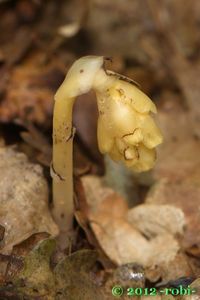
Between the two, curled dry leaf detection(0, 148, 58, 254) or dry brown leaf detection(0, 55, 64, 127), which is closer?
curled dry leaf detection(0, 148, 58, 254)

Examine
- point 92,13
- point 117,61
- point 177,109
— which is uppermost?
point 92,13

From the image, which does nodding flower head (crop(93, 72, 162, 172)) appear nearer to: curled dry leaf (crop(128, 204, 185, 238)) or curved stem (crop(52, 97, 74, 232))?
curved stem (crop(52, 97, 74, 232))

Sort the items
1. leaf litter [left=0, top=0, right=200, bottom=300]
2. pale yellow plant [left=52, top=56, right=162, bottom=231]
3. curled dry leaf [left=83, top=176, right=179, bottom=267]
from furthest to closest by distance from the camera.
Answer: curled dry leaf [left=83, top=176, right=179, bottom=267]
leaf litter [left=0, top=0, right=200, bottom=300]
pale yellow plant [left=52, top=56, right=162, bottom=231]

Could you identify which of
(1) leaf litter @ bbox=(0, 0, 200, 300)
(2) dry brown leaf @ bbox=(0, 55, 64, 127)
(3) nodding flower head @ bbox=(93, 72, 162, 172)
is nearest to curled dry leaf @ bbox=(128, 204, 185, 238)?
(1) leaf litter @ bbox=(0, 0, 200, 300)

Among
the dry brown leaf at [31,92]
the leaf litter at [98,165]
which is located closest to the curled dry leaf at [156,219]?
the leaf litter at [98,165]

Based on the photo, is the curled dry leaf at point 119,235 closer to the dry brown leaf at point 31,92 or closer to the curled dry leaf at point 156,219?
the curled dry leaf at point 156,219

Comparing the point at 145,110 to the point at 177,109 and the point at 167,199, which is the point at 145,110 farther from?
the point at 177,109

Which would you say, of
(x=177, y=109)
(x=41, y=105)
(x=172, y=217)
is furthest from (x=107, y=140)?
(x=177, y=109)
